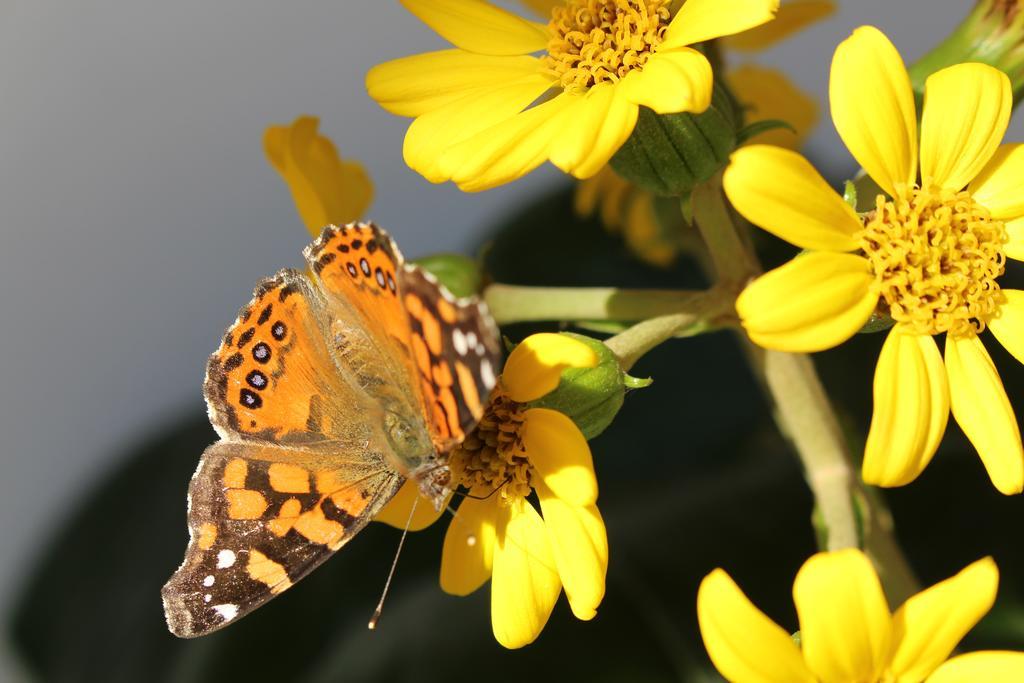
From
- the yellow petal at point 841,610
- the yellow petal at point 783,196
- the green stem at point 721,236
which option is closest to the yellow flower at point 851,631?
the yellow petal at point 841,610

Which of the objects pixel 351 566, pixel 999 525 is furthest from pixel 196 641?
pixel 999 525

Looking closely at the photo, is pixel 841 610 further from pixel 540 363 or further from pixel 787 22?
pixel 787 22

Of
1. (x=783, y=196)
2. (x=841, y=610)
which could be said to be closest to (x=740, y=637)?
(x=841, y=610)

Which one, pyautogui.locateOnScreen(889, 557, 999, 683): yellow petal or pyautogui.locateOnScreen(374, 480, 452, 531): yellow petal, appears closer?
pyautogui.locateOnScreen(889, 557, 999, 683): yellow petal

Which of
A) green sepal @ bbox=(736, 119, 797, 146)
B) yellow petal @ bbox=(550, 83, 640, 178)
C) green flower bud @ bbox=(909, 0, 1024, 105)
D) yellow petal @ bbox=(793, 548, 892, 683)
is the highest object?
yellow petal @ bbox=(550, 83, 640, 178)

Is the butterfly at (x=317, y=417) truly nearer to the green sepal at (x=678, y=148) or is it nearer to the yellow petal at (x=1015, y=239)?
the green sepal at (x=678, y=148)

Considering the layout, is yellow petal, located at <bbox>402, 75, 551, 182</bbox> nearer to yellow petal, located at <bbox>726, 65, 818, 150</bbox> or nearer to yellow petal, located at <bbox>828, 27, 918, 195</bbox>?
yellow petal, located at <bbox>828, 27, 918, 195</bbox>

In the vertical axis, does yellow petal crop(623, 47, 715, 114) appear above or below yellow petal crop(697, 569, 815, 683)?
above

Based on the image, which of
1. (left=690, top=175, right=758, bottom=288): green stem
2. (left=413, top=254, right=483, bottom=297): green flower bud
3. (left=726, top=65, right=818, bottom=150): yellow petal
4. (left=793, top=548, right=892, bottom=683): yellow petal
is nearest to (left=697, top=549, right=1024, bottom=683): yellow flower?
(left=793, top=548, right=892, bottom=683): yellow petal
